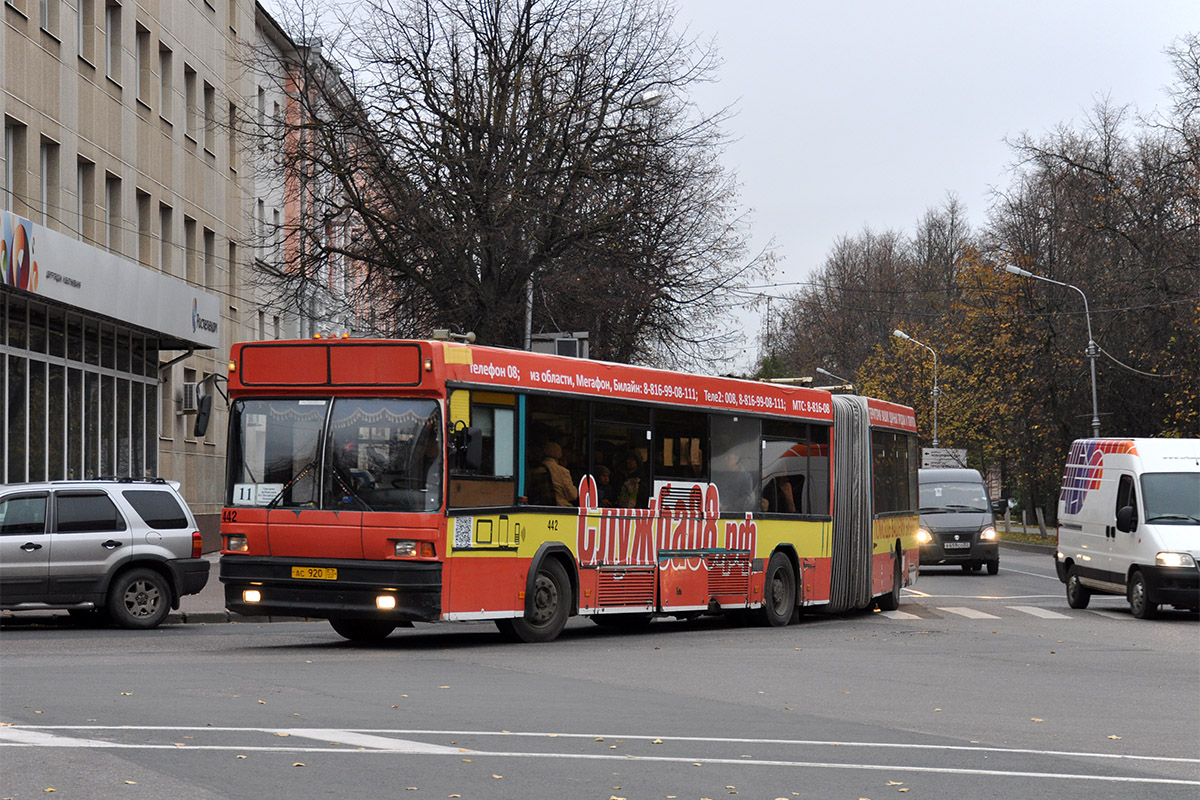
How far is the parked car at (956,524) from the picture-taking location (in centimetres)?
3462

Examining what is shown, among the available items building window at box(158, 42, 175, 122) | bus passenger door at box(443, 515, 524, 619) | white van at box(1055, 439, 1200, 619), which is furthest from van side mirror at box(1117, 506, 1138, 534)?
building window at box(158, 42, 175, 122)

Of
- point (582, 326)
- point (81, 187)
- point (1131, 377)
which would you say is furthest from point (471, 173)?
point (1131, 377)

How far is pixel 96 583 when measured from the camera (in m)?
19.1

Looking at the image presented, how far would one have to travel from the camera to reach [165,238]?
3778cm

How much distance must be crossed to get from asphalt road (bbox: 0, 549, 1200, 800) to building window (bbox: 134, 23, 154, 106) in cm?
1961

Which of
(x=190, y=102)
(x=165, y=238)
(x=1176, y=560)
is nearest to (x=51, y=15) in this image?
(x=165, y=238)

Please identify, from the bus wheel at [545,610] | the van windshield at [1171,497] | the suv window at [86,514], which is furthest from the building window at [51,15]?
the van windshield at [1171,497]

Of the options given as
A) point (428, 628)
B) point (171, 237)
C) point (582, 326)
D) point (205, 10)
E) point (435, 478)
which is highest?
point (205, 10)

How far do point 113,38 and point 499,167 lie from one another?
28.9 feet

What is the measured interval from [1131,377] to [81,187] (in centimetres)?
3434

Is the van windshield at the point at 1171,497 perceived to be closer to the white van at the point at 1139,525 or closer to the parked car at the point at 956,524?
the white van at the point at 1139,525

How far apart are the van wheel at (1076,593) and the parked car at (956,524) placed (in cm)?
922

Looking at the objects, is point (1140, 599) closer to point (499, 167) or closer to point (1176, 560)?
point (1176, 560)

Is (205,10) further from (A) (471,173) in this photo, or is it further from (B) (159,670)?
(B) (159,670)
